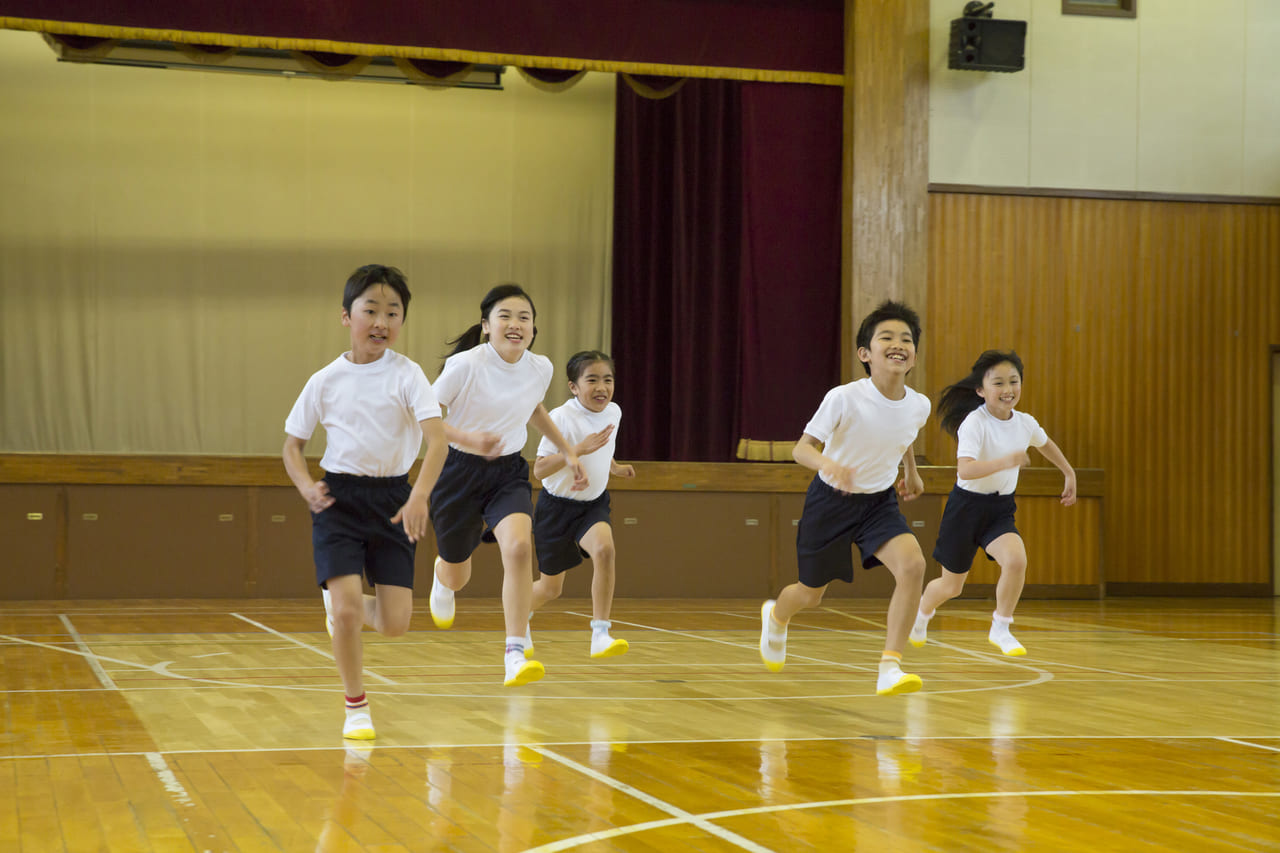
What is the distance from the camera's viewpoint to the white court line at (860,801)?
3.04 meters

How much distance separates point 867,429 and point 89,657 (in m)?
3.73

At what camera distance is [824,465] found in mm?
4992

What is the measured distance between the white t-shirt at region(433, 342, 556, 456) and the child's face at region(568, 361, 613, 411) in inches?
30.7

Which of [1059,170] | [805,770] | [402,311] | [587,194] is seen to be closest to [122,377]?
[587,194]

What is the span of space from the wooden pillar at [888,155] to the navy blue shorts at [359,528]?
7830mm

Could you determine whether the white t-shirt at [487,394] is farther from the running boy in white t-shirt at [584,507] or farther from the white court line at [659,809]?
the white court line at [659,809]

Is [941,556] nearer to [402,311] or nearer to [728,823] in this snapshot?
[402,311]

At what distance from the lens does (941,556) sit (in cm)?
691

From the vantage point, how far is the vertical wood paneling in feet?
39.3

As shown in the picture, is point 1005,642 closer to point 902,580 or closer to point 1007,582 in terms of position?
point 1007,582

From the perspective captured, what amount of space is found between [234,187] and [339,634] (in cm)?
969

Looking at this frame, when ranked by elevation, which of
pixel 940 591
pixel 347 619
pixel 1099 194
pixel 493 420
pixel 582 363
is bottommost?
pixel 940 591

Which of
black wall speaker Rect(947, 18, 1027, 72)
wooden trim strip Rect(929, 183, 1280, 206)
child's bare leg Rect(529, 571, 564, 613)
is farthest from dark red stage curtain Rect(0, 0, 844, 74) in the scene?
child's bare leg Rect(529, 571, 564, 613)

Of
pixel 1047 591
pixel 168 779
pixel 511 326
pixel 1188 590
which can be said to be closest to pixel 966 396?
pixel 511 326
